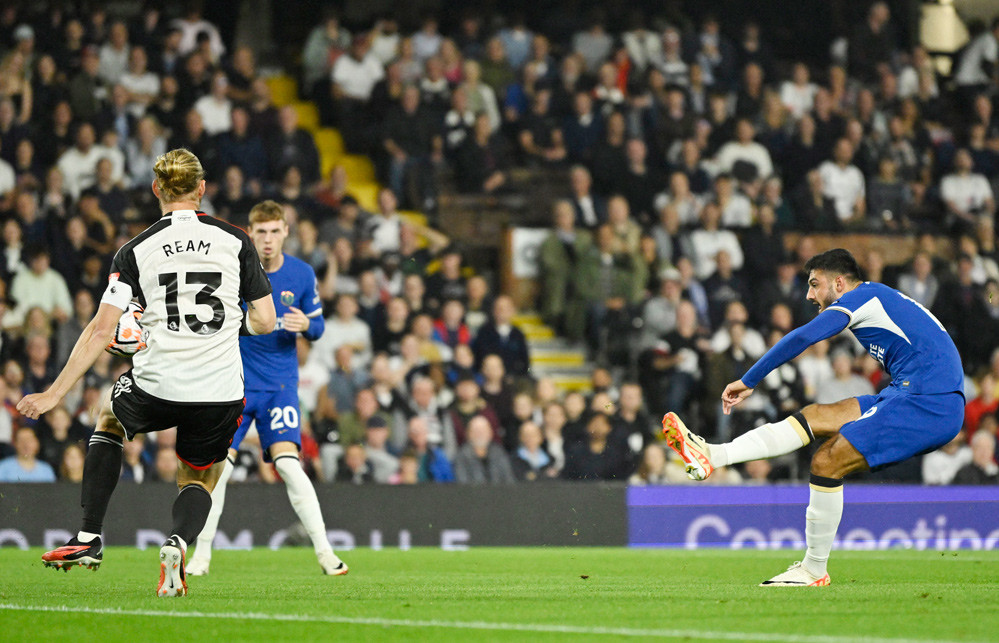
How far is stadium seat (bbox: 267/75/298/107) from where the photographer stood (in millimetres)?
18953

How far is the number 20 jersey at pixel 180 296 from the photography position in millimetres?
6461

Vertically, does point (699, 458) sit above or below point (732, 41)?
below

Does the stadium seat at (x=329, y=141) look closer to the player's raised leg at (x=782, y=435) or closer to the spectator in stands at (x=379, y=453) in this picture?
the spectator in stands at (x=379, y=453)

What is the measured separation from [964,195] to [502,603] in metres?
14.3

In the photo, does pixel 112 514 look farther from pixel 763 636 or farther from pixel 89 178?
pixel 763 636

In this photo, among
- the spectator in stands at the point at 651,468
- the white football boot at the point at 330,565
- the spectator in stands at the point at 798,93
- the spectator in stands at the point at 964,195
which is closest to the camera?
the white football boot at the point at 330,565

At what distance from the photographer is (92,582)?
7.83 meters

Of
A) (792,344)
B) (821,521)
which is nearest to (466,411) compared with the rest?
(821,521)

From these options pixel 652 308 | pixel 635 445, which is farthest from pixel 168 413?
pixel 652 308

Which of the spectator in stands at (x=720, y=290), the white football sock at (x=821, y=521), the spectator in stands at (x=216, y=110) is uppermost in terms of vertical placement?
the spectator in stands at (x=216, y=110)

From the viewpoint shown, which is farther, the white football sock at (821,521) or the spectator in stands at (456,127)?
the spectator in stands at (456,127)

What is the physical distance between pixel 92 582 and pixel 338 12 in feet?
44.5

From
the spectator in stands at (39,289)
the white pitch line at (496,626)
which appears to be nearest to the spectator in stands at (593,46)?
the spectator in stands at (39,289)

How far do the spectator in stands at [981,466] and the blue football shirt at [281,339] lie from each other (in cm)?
880
